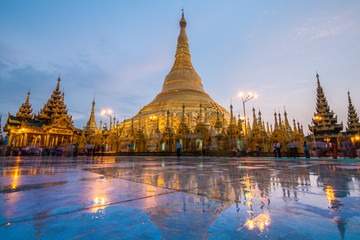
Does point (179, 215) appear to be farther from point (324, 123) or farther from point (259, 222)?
point (324, 123)

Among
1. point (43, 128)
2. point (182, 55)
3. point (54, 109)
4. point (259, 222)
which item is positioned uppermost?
point (182, 55)

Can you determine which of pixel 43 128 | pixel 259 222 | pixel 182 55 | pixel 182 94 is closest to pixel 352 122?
pixel 182 94

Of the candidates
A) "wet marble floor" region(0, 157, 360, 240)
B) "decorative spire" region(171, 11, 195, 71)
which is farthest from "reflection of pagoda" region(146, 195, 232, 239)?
"decorative spire" region(171, 11, 195, 71)

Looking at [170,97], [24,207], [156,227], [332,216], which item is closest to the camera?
[156,227]

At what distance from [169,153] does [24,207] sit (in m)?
17.0

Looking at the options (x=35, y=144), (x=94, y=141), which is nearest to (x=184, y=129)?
(x=94, y=141)

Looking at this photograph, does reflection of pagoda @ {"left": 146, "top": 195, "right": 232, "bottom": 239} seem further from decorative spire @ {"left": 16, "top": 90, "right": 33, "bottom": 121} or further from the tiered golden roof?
decorative spire @ {"left": 16, "top": 90, "right": 33, "bottom": 121}

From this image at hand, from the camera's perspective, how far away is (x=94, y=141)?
94.0 ft

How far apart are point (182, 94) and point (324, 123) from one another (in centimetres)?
2650

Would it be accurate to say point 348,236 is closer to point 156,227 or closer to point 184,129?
point 156,227

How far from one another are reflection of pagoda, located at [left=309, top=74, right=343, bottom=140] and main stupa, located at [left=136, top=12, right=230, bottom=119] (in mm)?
16236

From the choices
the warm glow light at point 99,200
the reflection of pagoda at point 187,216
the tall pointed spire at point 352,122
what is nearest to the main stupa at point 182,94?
the tall pointed spire at point 352,122

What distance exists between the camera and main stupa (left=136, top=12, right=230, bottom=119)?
3497 centimetres

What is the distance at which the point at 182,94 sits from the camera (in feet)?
128
